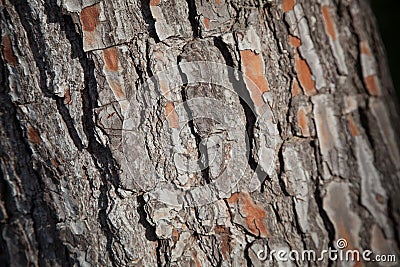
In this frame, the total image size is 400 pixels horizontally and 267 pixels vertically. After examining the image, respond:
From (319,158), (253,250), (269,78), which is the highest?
(269,78)

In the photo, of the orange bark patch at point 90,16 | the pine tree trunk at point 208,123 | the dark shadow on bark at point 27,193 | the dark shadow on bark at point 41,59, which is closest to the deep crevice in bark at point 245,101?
the pine tree trunk at point 208,123

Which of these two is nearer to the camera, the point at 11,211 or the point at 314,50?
the point at 314,50

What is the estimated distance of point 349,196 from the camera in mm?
1037

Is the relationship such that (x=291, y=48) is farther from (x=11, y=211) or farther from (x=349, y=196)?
(x=11, y=211)

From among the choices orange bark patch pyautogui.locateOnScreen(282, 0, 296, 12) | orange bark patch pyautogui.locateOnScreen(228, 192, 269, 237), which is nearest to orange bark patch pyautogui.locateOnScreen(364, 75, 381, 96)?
orange bark patch pyautogui.locateOnScreen(282, 0, 296, 12)

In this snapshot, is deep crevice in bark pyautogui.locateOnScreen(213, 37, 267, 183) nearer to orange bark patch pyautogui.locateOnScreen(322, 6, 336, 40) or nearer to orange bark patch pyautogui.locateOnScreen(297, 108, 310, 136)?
orange bark patch pyautogui.locateOnScreen(297, 108, 310, 136)

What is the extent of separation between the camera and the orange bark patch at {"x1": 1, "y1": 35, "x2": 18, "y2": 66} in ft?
3.49

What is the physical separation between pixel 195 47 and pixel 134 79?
0.46 ft

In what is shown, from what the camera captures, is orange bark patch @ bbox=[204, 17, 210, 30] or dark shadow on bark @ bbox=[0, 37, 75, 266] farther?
dark shadow on bark @ bbox=[0, 37, 75, 266]

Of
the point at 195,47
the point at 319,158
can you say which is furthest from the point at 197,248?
the point at 195,47

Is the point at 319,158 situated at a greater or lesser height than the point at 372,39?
lesser

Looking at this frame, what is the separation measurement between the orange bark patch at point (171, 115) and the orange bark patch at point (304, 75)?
10.5 inches
